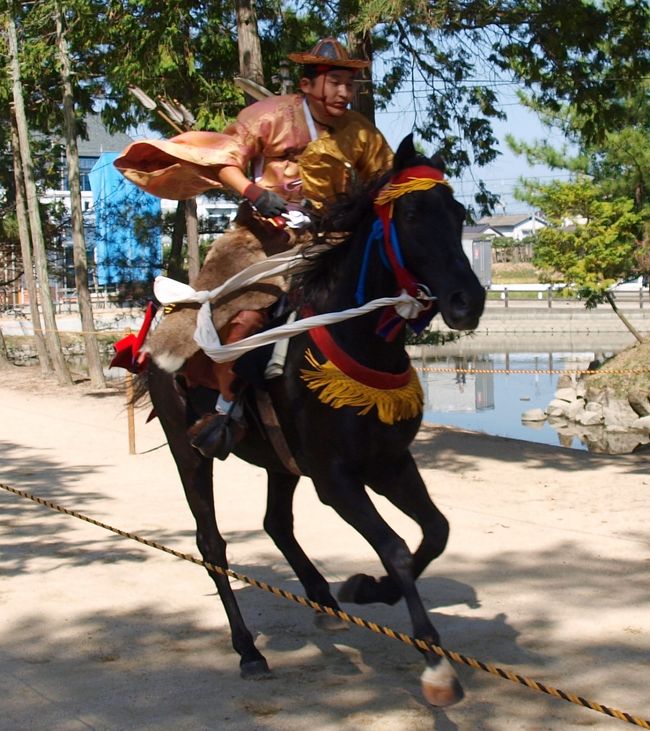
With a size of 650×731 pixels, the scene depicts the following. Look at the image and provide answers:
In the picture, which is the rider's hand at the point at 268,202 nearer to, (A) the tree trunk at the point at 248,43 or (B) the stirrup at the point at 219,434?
(B) the stirrup at the point at 219,434

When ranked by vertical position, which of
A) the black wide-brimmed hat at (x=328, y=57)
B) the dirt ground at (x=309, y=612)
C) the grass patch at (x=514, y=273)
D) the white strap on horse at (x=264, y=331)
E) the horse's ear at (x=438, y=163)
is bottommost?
the grass patch at (x=514, y=273)

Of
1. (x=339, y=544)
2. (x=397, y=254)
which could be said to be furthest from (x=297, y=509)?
(x=397, y=254)

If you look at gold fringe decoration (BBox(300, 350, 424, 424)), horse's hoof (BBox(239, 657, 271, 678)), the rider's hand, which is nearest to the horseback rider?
the rider's hand

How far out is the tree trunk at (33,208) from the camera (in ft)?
69.5

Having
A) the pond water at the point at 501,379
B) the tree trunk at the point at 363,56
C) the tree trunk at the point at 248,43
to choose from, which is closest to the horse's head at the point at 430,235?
the tree trunk at the point at 363,56

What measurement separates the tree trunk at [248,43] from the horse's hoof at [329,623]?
8261 mm

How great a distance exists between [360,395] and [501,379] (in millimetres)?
29530

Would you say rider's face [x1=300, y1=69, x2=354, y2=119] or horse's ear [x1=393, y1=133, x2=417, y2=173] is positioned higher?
rider's face [x1=300, y1=69, x2=354, y2=119]

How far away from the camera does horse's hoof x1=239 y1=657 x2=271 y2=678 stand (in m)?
5.23

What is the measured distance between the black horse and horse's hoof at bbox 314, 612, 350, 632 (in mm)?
573

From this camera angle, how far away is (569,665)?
5230 millimetres

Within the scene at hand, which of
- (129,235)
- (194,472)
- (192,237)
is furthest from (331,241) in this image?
(129,235)

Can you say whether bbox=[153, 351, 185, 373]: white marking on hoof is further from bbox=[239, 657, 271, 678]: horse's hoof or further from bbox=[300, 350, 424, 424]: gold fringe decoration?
bbox=[239, 657, 271, 678]: horse's hoof

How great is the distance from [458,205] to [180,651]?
2800 millimetres
